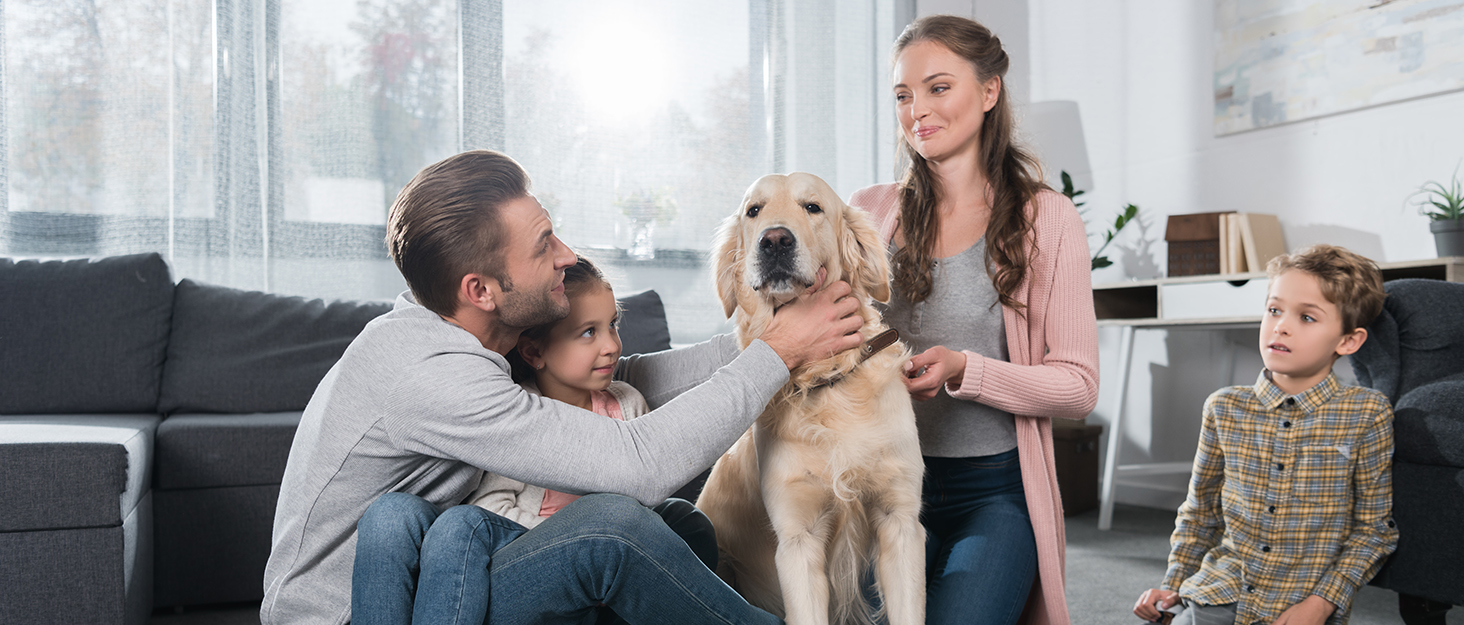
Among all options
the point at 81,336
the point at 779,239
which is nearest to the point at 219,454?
the point at 81,336

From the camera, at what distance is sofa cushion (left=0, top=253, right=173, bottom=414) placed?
98.1 inches

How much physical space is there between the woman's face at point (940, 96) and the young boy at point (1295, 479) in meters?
0.87

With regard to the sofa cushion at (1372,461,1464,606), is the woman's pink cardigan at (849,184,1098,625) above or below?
above

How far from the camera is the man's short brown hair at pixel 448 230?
47.5 inches

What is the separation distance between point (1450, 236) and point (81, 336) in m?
4.20

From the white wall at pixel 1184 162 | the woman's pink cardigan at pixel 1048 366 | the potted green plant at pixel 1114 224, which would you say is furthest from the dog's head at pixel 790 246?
the white wall at pixel 1184 162

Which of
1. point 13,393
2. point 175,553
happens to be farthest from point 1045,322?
point 13,393

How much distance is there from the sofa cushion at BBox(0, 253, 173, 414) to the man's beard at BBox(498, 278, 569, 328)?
1971 millimetres

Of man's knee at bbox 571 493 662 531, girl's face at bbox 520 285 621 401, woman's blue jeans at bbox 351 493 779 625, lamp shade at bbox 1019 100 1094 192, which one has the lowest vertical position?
woman's blue jeans at bbox 351 493 779 625

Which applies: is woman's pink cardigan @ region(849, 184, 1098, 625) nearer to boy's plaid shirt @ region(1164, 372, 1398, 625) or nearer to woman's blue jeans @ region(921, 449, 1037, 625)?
woman's blue jeans @ region(921, 449, 1037, 625)

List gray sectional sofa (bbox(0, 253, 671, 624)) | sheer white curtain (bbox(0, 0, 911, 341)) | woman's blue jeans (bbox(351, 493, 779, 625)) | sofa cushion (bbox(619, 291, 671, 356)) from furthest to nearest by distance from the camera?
sheer white curtain (bbox(0, 0, 911, 341)) → sofa cushion (bbox(619, 291, 671, 356)) → gray sectional sofa (bbox(0, 253, 671, 624)) → woman's blue jeans (bbox(351, 493, 779, 625))

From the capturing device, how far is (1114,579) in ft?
8.68

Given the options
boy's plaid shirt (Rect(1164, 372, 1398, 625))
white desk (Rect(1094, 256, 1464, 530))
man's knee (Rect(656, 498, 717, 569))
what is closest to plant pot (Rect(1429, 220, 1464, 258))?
white desk (Rect(1094, 256, 1464, 530))

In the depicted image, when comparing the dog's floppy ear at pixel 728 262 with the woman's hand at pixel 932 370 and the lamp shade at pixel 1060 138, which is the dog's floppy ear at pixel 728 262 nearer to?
the woman's hand at pixel 932 370
